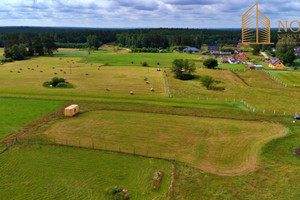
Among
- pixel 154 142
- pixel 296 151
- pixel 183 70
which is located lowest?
pixel 296 151

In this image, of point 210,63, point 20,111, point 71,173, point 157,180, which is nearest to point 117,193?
point 157,180

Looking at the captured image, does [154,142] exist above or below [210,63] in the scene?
below

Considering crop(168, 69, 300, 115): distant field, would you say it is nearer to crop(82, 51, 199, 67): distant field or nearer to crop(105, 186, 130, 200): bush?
crop(82, 51, 199, 67): distant field

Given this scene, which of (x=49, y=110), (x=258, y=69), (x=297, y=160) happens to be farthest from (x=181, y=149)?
(x=258, y=69)

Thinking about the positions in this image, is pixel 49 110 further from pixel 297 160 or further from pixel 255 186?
pixel 297 160

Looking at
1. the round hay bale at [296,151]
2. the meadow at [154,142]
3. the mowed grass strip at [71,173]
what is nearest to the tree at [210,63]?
the meadow at [154,142]

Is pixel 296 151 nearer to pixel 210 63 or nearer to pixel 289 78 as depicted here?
pixel 289 78
